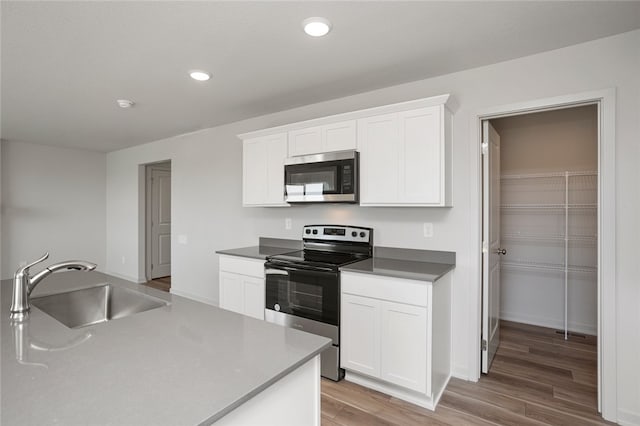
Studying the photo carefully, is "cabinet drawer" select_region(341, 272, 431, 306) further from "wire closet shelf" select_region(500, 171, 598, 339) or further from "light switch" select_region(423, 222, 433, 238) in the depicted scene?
"wire closet shelf" select_region(500, 171, 598, 339)

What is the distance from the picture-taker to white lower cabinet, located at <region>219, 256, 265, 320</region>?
3086 millimetres

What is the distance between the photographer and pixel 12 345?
1.11 m

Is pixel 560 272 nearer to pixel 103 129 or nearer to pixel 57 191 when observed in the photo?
pixel 103 129

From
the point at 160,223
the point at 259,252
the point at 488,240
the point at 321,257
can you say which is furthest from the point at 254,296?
the point at 160,223

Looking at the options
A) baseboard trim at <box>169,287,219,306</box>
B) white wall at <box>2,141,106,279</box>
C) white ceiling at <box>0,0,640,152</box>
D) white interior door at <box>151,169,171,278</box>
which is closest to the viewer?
white ceiling at <box>0,0,640,152</box>

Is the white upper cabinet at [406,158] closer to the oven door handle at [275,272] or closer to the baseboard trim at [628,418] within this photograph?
the oven door handle at [275,272]

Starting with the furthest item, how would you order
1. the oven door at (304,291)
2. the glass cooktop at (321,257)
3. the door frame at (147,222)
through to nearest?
the door frame at (147,222) < the glass cooktop at (321,257) < the oven door at (304,291)

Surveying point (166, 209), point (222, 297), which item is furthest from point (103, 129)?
point (222, 297)

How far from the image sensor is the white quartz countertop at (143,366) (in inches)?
30.2

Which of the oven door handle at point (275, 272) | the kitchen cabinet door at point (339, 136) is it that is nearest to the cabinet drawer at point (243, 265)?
the oven door handle at point (275, 272)

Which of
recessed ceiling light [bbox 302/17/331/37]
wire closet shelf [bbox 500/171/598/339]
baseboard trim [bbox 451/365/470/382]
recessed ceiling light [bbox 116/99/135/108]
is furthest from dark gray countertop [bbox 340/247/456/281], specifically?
recessed ceiling light [bbox 116/99/135/108]

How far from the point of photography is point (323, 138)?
9.80ft

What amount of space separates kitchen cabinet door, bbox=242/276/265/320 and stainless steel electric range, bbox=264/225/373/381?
9 cm

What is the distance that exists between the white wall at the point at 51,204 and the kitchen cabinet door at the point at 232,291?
4131mm
